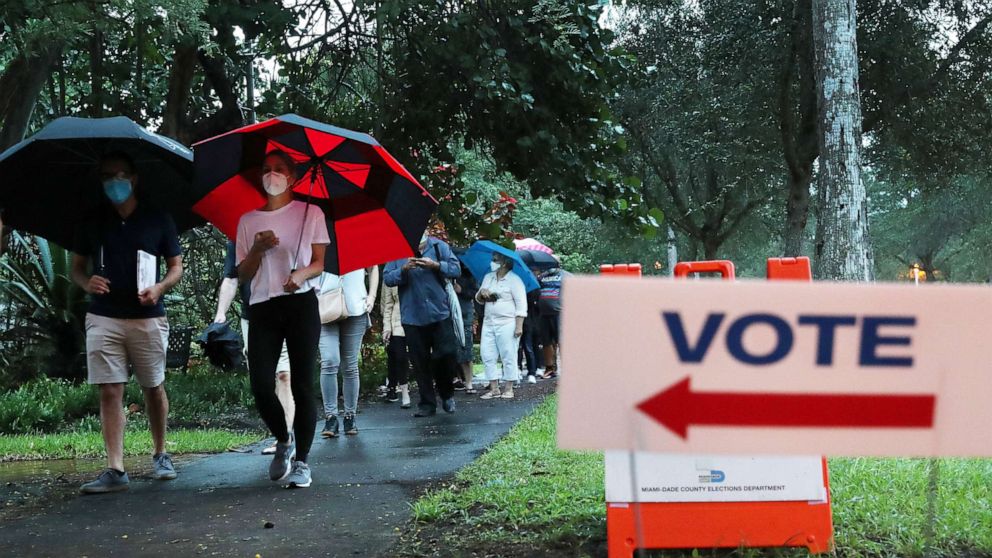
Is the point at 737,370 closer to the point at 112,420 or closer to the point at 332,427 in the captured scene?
the point at 112,420

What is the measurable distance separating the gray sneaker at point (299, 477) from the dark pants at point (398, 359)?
5512 mm

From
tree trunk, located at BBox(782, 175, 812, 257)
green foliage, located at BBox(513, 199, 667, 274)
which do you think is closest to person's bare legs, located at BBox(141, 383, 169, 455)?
tree trunk, located at BBox(782, 175, 812, 257)

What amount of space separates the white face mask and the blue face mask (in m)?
0.81

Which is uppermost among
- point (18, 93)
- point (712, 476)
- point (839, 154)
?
point (18, 93)

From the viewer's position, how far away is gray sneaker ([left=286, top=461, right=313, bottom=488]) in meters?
6.31

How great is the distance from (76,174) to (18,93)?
134 inches

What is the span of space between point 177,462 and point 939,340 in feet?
20.5

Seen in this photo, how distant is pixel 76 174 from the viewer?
6.72m

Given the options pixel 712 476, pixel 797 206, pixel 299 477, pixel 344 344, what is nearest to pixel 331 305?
pixel 344 344

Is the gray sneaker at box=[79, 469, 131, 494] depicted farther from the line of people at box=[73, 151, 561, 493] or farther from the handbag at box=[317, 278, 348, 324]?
the handbag at box=[317, 278, 348, 324]

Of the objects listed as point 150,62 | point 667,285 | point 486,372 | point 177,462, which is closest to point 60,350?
point 150,62

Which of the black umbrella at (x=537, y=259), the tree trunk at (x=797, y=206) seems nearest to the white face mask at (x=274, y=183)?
the black umbrella at (x=537, y=259)

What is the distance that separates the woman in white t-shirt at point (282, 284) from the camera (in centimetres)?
612

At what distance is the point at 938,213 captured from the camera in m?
37.0
